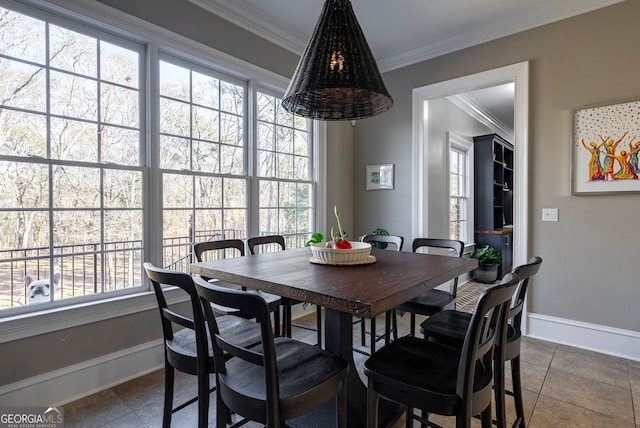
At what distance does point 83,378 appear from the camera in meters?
2.13

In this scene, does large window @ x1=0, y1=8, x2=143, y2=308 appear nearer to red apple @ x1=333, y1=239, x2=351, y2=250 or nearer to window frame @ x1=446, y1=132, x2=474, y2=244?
red apple @ x1=333, y1=239, x2=351, y2=250

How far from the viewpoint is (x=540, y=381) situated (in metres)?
2.31

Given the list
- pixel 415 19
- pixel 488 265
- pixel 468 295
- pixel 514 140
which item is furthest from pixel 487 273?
pixel 415 19

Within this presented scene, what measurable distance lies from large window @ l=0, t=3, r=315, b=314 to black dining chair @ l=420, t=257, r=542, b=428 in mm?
2022

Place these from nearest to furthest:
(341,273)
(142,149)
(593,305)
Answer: (341,273)
(142,149)
(593,305)

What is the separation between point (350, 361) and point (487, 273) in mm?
4354

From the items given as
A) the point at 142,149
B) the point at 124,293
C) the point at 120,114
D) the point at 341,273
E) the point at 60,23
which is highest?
the point at 60,23

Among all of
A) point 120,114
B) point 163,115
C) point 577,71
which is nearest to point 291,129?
point 163,115

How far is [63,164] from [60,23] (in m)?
0.90

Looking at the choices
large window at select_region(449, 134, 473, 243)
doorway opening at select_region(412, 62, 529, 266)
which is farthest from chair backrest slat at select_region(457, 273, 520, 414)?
large window at select_region(449, 134, 473, 243)

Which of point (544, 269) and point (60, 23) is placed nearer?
point (60, 23)

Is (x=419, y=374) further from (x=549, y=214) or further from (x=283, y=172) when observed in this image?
(x=283, y=172)

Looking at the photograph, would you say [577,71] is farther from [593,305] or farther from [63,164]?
[63,164]

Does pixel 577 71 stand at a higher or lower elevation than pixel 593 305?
higher
